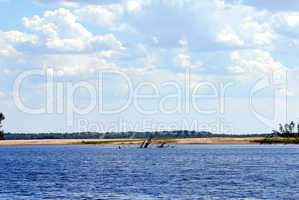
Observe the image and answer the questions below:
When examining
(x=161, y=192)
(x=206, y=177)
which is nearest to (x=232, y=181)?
(x=206, y=177)

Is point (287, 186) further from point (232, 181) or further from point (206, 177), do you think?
point (206, 177)

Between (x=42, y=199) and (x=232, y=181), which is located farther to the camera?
(x=232, y=181)

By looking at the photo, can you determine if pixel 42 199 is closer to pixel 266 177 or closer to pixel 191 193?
pixel 191 193

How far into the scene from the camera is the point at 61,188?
249ft

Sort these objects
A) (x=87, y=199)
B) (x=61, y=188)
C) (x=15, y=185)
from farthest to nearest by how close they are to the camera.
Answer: (x=15, y=185) < (x=61, y=188) < (x=87, y=199)

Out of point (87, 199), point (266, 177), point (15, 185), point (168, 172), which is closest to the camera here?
point (87, 199)

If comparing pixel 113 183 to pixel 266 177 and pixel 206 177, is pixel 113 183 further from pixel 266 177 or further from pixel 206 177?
pixel 266 177

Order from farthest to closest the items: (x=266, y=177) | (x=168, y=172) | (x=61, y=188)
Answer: (x=168, y=172)
(x=266, y=177)
(x=61, y=188)

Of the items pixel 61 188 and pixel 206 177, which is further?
pixel 206 177

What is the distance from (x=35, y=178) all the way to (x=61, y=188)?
17.4 meters

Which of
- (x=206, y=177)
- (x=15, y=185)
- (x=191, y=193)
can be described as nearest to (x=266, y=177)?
(x=206, y=177)

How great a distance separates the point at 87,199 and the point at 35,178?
29.1 metres

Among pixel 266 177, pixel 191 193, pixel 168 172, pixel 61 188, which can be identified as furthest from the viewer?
pixel 168 172

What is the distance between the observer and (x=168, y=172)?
101 meters
